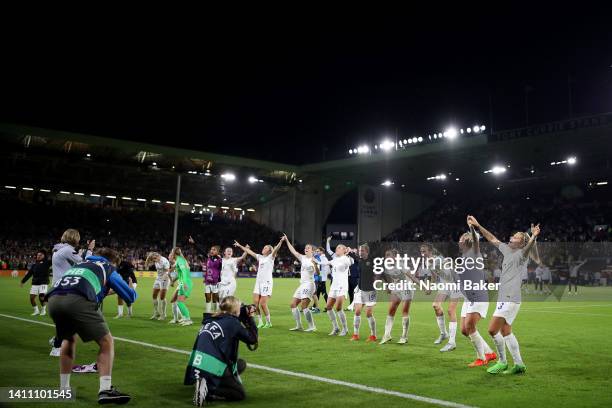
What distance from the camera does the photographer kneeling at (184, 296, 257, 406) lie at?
22.5ft

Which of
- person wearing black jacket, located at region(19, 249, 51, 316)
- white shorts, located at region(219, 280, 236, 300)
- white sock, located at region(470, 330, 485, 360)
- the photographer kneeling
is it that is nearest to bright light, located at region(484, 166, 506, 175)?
A: white shorts, located at region(219, 280, 236, 300)

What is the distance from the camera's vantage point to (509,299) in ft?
29.4

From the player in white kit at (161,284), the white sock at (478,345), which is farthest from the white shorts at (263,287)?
the white sock at (478,345)

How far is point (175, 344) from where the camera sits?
39.2ft

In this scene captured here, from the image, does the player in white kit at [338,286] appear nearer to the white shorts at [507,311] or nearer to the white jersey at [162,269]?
the white shorts at [507,311]

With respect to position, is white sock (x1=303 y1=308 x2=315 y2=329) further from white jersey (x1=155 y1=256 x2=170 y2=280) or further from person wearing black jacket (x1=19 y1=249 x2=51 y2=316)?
person wearing black jacket (x1=19 y1=249 x2=51 y2=316)

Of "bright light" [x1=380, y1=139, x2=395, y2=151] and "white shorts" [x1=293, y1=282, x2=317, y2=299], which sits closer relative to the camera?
A: "white shorts" [x1=293, y1=282, x2=317, y2=299]

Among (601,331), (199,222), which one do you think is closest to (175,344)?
(601,331)

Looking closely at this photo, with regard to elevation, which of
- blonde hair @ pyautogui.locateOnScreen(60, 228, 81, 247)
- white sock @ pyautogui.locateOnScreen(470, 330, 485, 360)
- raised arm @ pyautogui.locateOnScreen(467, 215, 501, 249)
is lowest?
white sock @ pyautogui.locateOnScreen(470, 330, 485, 360)

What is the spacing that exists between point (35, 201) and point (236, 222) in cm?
2249

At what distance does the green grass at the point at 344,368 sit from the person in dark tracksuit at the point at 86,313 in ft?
1.69

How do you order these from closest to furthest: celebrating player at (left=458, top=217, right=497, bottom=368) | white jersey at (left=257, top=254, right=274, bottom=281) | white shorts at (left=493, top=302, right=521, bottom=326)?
white shorts at (left=493, top=302, right=521, bottom=326)
celebrating player at (left=458, top=217, right=497, bottom=368)
white jersey at (left=257, top=254, right=274, bottom=281)

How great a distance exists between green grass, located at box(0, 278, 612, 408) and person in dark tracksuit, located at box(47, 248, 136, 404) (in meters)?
0.51

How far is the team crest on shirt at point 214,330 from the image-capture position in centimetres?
700
